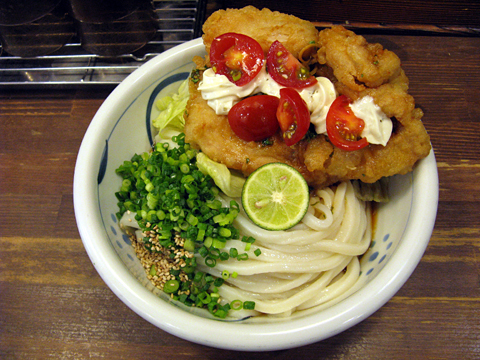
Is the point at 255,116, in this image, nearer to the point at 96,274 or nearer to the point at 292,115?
the point at 292,115

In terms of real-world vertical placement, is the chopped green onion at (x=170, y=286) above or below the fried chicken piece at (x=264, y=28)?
below

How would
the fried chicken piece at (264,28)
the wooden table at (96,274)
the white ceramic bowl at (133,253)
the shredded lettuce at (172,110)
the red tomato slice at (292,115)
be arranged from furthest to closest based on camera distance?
the shredded lettuce at (172,110), the wooden table at (96,274), the fried chicken piece at (264,28), the red tomato slice at (292,115), the white ceramic bowl at (133,253)

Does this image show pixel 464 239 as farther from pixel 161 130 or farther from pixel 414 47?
pixel 161 130

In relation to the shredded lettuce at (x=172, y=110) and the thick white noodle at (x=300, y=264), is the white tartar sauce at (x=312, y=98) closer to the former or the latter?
the shredded lettuce at (x=172, y=110)

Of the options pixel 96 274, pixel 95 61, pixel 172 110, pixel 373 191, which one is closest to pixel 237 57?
pixel 172 110

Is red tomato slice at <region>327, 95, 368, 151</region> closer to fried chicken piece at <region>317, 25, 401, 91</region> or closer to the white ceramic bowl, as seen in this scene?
fried chicken piece at <region>317, 25, 401, 91</region>

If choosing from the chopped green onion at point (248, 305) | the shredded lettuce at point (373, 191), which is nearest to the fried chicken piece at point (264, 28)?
the shredded lettuce at point (373, 191)

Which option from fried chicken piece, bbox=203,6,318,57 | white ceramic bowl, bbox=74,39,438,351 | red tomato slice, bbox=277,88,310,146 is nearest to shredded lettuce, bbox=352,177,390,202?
white ceramic bowl, bbox=74,39,438,351
